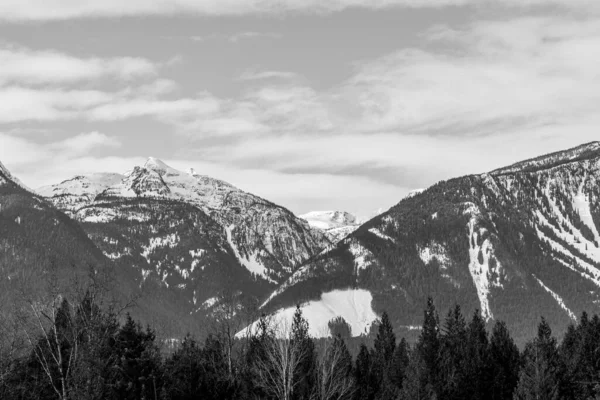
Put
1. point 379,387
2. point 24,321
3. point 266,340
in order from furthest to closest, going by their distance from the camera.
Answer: point 379,387, point 266,340, point 24,321

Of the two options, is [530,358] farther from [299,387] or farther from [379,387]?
[379,387]

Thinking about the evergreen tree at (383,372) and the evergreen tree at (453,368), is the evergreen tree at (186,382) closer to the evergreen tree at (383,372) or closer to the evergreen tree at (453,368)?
the evergreen tree at (453,368)

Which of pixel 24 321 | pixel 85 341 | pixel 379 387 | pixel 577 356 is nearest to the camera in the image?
pixel 24 321

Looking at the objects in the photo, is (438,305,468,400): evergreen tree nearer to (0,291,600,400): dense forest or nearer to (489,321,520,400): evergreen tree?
(0,291,600,400): dense forest

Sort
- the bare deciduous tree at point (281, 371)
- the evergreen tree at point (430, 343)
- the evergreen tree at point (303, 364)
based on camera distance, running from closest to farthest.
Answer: the bare deciduous tree at point (281, 371)
the evergreen tree at point (303, 364)
the evergreen tree at point (430, 343)

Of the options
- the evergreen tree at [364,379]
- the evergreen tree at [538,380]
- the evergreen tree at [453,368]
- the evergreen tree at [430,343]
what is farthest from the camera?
the evergreen tree at [430,343]

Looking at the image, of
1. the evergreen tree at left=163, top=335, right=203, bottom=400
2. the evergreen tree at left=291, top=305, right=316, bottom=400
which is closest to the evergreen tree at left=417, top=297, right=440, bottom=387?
the evergreen tree at left=291, top=305, right=316, bottom=400

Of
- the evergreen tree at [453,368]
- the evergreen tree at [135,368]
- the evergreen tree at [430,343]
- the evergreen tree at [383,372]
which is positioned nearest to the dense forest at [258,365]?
the evergreen tree at [135,368]

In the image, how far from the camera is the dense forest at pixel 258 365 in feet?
241

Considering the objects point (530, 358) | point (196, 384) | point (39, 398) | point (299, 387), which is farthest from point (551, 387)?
point (39, 398)

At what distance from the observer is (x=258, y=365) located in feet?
398

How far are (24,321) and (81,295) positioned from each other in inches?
201

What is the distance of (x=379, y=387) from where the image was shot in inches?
6117

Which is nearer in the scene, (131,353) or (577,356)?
(131,353)
